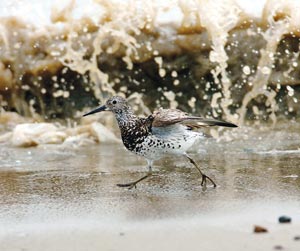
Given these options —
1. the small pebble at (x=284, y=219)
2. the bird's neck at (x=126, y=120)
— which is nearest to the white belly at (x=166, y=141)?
the bird's neck at (x=126, y=120)

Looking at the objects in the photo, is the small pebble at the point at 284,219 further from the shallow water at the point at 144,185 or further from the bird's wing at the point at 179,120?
the bird's wing at the point at 179,120

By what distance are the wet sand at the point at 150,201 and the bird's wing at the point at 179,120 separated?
1.43 feet

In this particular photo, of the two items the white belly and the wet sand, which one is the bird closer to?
the white belly

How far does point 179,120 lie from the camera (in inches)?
219

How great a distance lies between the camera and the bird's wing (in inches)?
219

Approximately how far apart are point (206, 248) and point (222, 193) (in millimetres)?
1378

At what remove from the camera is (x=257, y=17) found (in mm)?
9562

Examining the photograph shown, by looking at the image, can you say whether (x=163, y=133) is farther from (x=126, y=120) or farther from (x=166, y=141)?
(x=126, y=120)

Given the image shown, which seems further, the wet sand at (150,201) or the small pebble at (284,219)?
the small pebble at (284,219)

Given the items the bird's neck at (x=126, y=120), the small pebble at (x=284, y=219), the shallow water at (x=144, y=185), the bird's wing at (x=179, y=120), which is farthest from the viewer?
the bird's neck at (x=126, y=120)

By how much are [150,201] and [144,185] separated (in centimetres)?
65

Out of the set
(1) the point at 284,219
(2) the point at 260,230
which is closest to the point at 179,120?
(1) the point at 284,219

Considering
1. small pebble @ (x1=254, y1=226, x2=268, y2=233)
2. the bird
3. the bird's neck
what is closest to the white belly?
the bird

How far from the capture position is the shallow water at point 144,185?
15.3 ft
